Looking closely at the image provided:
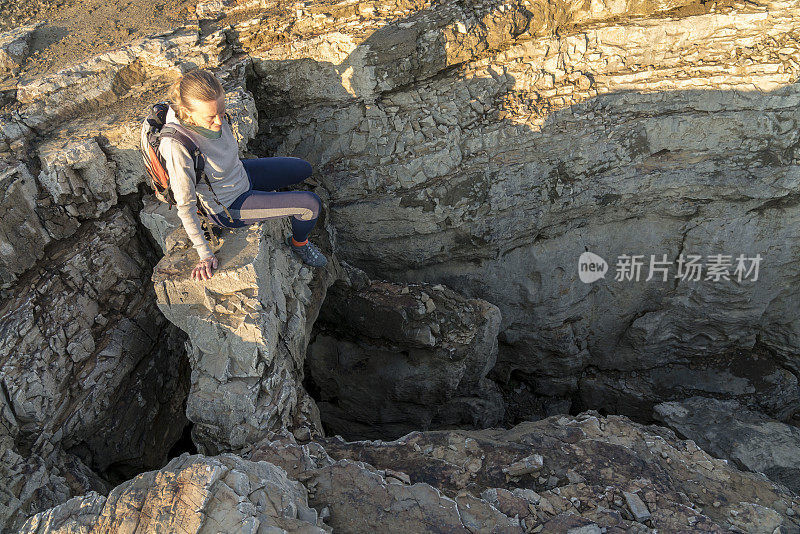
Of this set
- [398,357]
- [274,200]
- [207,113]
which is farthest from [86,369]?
[398,357]

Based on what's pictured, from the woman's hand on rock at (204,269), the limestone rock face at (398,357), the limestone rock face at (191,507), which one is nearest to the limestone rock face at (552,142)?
the limestone rock face at (398,357)

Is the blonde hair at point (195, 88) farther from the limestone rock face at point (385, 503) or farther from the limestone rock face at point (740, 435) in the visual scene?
the limestone rock face at point (740, 435)

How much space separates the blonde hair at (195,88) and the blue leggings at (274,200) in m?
0.80

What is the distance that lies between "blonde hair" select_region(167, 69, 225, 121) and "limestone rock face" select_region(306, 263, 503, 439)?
260 centimetres

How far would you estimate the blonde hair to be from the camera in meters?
2.77

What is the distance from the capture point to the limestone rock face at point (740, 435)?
5172mm

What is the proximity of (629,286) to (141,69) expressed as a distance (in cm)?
591

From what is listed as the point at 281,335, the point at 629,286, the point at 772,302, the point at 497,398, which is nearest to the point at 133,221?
the point at 281,335

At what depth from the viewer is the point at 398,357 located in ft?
18.0

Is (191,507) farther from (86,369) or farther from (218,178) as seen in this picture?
(86,369)

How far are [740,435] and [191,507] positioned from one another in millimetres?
5638

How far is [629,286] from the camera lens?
6473 millimetres

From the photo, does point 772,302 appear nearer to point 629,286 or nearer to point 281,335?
point 629,286

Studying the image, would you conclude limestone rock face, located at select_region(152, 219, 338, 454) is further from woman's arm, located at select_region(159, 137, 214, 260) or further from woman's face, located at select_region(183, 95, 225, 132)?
woman's face, located at select_region(183, 95, 225, 132)
